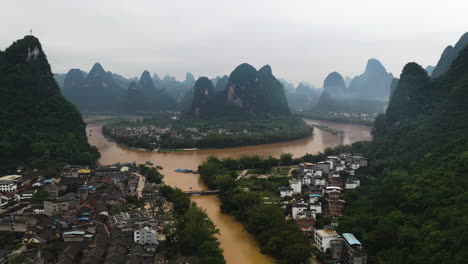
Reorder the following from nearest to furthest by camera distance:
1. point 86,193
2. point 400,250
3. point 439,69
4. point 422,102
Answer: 1. point 400,250
2. point 86,193
3. point 422,102
4. point 439,69

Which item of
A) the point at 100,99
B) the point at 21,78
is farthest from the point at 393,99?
the point at 100,99

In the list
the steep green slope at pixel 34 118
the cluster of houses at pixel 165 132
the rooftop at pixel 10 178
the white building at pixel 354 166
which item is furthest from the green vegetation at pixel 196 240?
the cluster of houses at pixel 165 132

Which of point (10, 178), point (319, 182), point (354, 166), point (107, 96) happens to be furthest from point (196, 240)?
point (107, 96)

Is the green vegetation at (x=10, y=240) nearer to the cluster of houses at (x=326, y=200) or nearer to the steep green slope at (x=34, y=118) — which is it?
the steep green slope at (x=34, y=118)

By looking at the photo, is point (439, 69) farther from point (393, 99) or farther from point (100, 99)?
point (100, 99)

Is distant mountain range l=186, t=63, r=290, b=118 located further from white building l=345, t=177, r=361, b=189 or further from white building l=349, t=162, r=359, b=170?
white building l=345, t=177, r=361, b=189
